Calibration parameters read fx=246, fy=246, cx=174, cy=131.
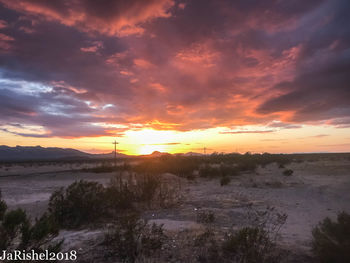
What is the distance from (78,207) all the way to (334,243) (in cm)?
761

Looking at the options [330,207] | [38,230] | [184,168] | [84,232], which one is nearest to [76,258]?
[38,230]

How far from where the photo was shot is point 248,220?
8.48 m

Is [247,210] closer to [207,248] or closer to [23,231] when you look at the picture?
[207,248]

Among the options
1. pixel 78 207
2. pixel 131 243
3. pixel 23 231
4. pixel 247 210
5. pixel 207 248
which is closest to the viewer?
pixel 23 231

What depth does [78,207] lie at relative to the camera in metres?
8.68

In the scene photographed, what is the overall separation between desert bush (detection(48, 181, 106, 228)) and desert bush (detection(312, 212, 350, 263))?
6.85m

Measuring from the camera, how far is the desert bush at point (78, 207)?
27.5ft

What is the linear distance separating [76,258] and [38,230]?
1360 mm

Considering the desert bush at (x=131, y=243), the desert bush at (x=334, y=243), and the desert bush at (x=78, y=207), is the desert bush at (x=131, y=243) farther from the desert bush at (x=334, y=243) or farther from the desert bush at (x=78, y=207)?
the desert bush at (x=334, y=243)

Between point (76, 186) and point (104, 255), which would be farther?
point (76, 186)

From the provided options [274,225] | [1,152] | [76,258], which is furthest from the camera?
[1,152]

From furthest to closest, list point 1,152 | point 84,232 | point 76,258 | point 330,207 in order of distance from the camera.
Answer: point 1,152, point 330,207, point 84,232, point 76,258

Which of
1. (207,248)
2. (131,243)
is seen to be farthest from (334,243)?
(131,243)

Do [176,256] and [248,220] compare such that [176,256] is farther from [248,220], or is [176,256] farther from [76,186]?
[76,186]
